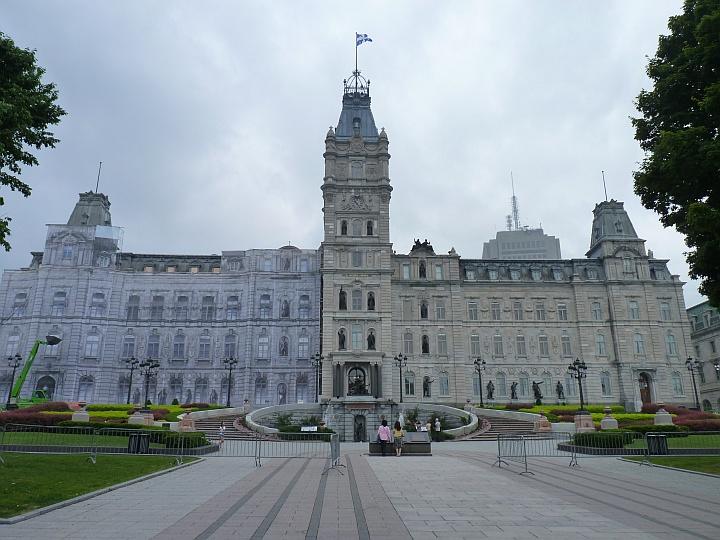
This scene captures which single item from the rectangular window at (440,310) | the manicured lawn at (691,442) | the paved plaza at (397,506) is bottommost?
the paved plaza at (397,506)

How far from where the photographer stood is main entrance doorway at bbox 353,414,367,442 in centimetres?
5281

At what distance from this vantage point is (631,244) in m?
68.9

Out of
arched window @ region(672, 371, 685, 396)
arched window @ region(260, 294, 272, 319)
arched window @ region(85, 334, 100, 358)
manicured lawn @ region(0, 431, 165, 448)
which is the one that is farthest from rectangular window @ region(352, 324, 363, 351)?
arched window @ region(672, 371, 685, 396)

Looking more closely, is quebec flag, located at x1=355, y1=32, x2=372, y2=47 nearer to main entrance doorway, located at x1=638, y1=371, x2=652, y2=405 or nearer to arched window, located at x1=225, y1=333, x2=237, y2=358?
arched window, located at x1=225, y1=333, x2=237, y2=358

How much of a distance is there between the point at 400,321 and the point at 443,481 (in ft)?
152

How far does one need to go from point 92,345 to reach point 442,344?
3911 cm

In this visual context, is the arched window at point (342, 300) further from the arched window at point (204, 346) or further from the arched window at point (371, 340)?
the arched window at point (204, 346)

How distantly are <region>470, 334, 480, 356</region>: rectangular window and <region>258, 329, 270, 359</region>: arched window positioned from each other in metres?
23.5

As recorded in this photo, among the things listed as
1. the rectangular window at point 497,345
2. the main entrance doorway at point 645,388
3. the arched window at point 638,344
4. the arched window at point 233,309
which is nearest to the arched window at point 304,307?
the arched window at point 233,309

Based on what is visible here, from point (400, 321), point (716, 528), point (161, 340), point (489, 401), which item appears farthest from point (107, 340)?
point (716, 528)

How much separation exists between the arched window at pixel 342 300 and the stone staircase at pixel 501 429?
64.8 feet

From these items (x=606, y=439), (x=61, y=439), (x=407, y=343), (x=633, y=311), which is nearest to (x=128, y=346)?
(x=407, y=343)

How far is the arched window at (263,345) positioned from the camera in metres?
63.0

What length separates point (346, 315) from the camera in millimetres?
59656
